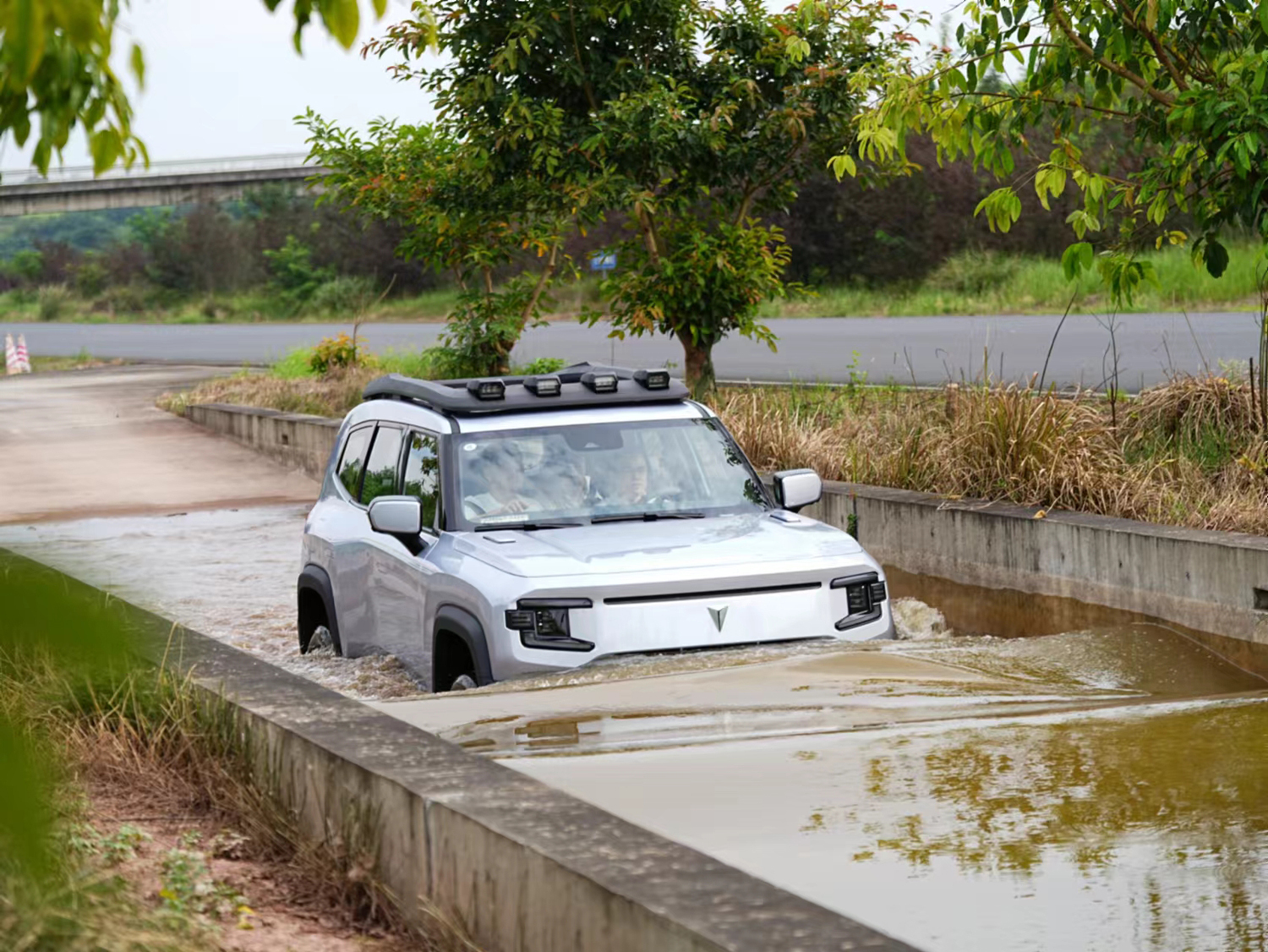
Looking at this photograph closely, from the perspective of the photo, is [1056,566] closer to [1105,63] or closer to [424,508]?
[1105,63]

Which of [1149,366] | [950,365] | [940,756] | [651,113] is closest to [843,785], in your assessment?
[940,756]

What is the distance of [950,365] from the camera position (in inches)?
869

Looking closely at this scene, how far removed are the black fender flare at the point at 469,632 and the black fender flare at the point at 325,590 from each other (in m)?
1.47

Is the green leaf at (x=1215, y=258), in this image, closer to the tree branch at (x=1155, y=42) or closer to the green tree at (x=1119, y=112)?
the green tree at (x=1119, y=112)

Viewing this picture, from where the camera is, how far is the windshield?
8055mm

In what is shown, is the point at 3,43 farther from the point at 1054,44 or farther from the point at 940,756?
the point at 1054,44

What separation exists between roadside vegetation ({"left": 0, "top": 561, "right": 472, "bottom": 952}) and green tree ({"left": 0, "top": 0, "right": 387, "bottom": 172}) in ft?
1.43

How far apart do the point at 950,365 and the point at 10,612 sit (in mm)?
21137

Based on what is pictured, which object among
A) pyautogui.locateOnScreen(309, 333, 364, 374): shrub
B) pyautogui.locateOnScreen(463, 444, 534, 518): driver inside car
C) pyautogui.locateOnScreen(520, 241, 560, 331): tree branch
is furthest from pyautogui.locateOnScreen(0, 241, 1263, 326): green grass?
pyautogui.locateOnScreen(463, 444, 534, 518): driver inside car

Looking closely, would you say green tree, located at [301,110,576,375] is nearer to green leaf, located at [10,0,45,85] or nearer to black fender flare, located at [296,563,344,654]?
black fender flare, located at [296,563,344,654]

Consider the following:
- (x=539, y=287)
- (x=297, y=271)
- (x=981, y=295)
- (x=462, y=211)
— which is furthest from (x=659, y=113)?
(x=297, y=271)

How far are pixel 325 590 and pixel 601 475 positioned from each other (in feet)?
5.60

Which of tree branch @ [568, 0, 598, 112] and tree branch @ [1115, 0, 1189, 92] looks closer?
tree branch @ [1115, 0, 1189, 92]

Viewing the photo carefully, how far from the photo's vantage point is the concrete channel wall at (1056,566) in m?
8.45
